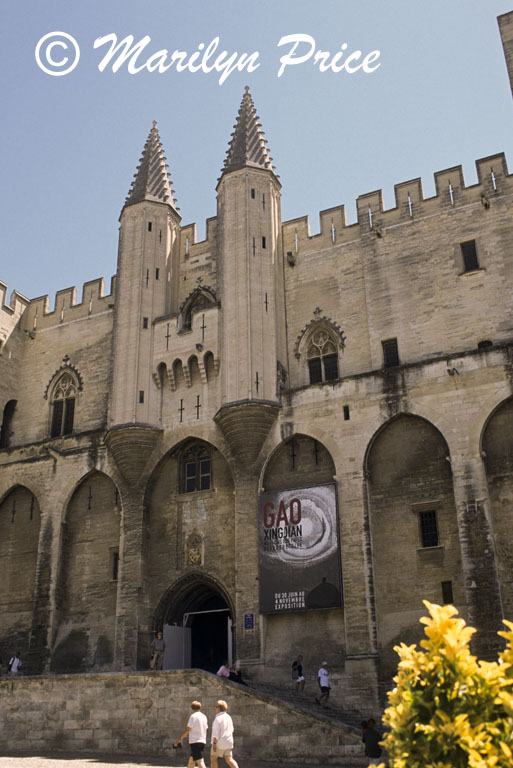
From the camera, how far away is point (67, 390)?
2795cm

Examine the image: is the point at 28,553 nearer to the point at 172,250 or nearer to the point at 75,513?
the point at 75,513

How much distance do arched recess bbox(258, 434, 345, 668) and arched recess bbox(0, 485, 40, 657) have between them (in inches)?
316

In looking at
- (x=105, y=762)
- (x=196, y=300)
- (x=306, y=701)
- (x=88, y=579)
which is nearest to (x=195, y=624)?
(x=88, y=579)

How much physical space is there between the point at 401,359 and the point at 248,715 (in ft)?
35.6

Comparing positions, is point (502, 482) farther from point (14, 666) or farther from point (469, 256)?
point (14, 666)

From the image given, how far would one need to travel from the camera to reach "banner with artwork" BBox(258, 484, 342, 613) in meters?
20.0

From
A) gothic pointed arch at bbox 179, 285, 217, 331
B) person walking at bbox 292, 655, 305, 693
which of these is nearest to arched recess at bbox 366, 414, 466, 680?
person walking at bbox 292, 655, 305, 693

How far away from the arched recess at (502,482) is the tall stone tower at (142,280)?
1007 cm

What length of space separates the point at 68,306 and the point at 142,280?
4828mm

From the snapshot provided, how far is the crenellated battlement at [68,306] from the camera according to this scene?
2883cm

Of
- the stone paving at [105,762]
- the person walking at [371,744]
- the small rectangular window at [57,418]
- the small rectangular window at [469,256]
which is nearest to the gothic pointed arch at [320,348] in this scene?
the small rectangular window at [469,256]

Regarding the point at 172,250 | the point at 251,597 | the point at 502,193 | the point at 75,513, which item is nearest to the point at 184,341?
the point at 172,250

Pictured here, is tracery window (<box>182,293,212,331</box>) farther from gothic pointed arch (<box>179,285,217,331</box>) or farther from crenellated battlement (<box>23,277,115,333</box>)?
crenellated battlement (<box>23,277,115,333</box>)

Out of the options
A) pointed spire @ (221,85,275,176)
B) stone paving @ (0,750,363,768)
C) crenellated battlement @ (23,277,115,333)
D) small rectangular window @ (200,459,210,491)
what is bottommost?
stone paving @ (0,750,363,768)
